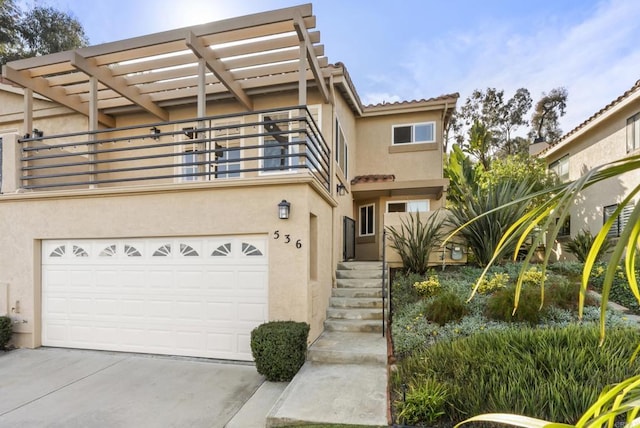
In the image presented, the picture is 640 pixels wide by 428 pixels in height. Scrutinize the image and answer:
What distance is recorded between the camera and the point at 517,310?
20.8ft

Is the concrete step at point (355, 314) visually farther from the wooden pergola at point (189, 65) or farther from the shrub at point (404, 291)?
the wooden pergola at point (189, 65)

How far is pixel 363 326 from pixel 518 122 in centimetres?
3063

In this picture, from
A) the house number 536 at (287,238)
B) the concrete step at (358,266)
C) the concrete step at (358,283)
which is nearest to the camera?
the house number 536 at (287,238)

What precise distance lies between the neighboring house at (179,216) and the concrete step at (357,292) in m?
0.28

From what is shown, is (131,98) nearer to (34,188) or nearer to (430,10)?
(34,188)

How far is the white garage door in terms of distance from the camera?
680cm

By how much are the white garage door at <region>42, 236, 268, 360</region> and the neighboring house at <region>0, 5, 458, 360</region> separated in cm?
2

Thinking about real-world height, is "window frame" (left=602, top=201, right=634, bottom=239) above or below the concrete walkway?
above

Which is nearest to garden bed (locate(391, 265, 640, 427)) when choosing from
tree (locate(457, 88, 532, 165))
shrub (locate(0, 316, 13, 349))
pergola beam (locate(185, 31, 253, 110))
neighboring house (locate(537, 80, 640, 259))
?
neighboring house (locate(537, 80, 640, 259))

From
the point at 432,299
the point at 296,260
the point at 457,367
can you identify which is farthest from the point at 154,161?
the point at 457,367

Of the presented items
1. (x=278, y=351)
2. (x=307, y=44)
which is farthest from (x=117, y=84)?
(x=278, y=351)

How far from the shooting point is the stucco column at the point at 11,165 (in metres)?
8.00

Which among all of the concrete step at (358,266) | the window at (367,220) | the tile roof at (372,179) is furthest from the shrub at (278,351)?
the window at (367,220)

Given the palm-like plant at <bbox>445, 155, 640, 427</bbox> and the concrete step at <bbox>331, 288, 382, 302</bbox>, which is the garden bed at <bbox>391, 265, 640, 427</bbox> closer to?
the concrete step at <bbox>331, 288, 382, 302</bbox>
